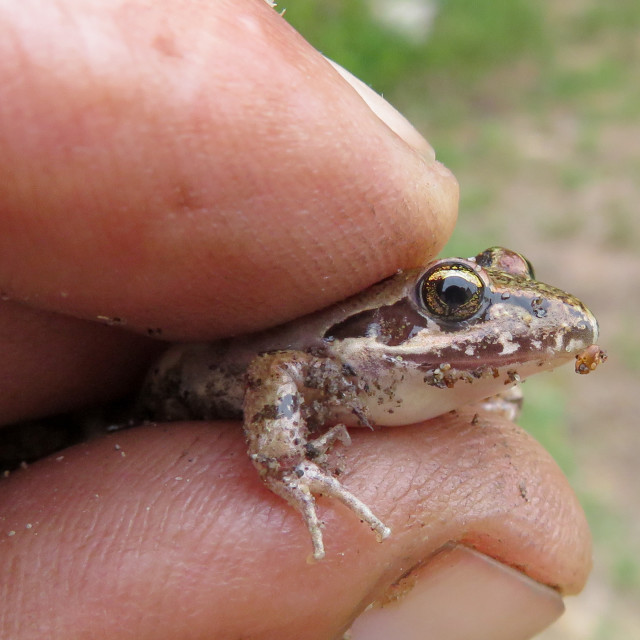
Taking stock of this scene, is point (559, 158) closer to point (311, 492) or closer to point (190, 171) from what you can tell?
point (311, 492)

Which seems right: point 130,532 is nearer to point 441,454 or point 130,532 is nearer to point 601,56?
point 441,454

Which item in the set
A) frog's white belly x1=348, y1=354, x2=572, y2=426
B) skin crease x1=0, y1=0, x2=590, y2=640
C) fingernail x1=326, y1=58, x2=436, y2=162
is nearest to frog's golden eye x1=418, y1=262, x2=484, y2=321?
skin crease x1=0, y1=0, x2=590, y2=640

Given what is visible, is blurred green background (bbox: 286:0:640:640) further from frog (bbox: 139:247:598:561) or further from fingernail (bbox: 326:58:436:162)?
fingernail (bbox: 326:58:436:162)

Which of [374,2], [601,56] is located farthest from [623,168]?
[374,2]

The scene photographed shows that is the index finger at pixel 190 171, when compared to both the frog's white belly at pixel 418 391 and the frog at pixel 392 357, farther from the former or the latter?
the frog's white belly at pixel 418 391

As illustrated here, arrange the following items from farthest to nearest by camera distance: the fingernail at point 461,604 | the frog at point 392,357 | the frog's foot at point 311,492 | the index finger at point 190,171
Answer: the fingernail at point 461,604 < the frog at point 392,357 < the frog's foot at point 311,492 < the index finger at point 190,171

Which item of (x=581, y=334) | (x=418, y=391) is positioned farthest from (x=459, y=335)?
(x=581, y=334)

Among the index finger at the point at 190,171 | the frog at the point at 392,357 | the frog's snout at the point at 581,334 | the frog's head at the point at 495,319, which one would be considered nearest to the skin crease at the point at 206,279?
the index finger at the point at 190,171

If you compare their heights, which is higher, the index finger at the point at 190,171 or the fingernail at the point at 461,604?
the index finger at the point at 190,171
